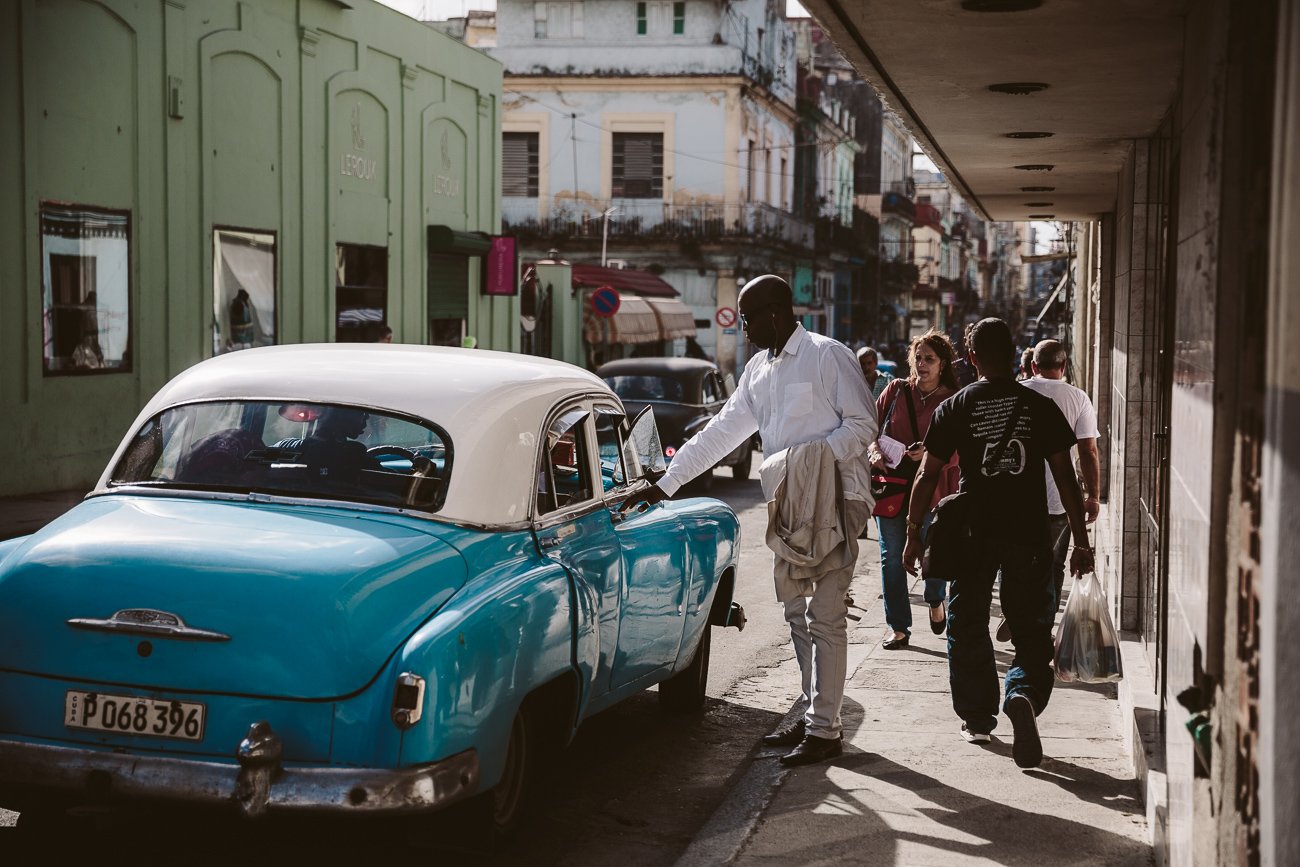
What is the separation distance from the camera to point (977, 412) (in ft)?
21.3

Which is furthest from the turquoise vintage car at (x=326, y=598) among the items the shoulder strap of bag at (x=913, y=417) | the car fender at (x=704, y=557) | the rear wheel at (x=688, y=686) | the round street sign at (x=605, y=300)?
the round street sign at (x=605, y=300)

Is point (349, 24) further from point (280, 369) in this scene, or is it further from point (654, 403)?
point (280, 369)

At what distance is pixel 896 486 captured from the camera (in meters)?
9.41

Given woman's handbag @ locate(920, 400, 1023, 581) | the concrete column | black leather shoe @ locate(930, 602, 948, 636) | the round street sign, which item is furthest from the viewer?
the round street sign

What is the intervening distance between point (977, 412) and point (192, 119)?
14.0m

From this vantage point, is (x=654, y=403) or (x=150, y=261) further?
(x=654, y=403)

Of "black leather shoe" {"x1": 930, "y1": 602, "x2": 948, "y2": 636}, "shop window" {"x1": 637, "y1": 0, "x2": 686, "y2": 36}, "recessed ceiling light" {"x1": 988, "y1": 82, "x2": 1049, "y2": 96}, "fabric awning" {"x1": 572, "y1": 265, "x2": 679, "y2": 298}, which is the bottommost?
"black leather shoe" {"x1": 930, "y1": 602, "x2": 948, "y2": 636}

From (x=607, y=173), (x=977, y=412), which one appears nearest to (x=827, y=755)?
(x=977, y=412)

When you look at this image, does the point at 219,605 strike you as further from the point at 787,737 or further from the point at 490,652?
the point at 787,737

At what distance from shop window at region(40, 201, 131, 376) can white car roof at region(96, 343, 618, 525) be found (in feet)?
34.3

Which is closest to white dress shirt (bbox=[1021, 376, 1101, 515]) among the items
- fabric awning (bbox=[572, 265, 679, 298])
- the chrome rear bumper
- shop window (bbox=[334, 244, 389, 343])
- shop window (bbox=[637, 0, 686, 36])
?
the chrome rear bumper

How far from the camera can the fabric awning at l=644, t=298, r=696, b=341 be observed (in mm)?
39406

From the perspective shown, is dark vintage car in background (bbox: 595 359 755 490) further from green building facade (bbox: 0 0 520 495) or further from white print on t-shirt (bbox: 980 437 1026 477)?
white print on t-shirt (bbox: 980 437 1026 477)

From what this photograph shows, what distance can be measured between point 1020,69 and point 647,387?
13433 mm
